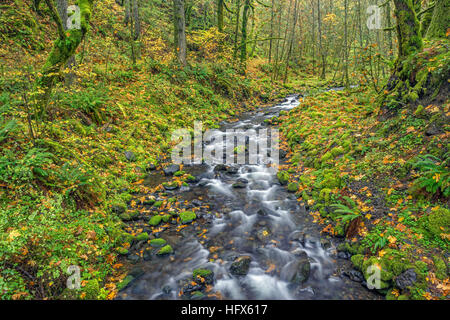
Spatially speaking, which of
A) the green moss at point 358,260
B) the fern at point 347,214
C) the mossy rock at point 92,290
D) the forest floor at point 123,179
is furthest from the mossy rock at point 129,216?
the green moss at point 358,260

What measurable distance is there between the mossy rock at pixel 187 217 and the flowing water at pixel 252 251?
18 centimetres

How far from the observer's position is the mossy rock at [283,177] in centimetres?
861

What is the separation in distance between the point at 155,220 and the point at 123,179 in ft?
7.06

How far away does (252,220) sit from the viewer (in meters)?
6.99

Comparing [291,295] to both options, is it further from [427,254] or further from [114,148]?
[114,148]

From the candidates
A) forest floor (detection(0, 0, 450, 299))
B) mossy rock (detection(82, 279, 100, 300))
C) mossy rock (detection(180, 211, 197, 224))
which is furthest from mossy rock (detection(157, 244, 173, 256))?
mossy rock (detection(82, 279, 100, 300))

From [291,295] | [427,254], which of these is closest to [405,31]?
[427,254]

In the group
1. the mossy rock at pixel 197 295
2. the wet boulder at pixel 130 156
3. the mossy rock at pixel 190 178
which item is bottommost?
the mossy rock at pixel 197 295

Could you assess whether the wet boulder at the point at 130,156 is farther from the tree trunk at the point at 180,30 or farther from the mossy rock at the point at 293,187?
the tree trunk at the point at 180,30

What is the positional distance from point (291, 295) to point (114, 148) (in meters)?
7.33

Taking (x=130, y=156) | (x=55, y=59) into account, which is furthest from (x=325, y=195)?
(x=55, y=59)

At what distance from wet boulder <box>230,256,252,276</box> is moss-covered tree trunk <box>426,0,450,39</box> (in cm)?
1015

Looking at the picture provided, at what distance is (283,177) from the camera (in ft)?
28.6

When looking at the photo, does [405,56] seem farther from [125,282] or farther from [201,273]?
[125,282]
